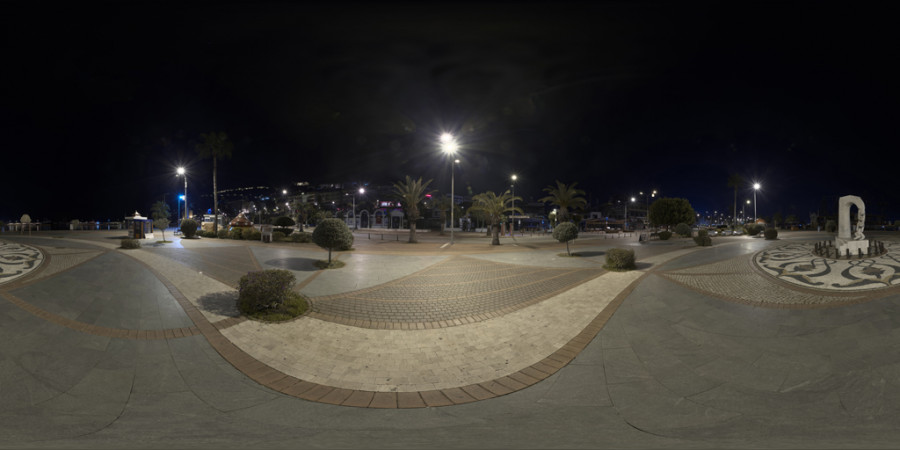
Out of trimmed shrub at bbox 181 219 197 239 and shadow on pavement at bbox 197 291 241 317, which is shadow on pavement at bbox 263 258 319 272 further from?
trimmed shrub at bbox 181 219 197 239

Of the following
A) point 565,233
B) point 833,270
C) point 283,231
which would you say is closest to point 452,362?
point 833,270

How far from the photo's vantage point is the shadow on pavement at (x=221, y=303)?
652 centimetres

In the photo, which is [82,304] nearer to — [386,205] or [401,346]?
[401,346]

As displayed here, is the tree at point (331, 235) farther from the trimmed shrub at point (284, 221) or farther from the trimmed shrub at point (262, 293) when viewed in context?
the trimmed shrub at point (284, 221)

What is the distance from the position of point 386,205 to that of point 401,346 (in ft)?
219

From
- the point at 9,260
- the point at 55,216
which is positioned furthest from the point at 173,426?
the point at 55,216

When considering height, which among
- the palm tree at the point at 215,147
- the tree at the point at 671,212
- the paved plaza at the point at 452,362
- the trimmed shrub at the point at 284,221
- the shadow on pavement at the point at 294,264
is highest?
the palm tree at the point at 215,147

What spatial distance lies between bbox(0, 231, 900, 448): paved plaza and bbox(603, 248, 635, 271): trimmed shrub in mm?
2663

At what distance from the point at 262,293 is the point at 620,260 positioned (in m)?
10.7

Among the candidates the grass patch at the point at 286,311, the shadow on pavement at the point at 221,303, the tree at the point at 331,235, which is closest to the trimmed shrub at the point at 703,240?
the tree at the point at 331,235

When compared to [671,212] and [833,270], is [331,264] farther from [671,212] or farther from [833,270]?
[671,212]

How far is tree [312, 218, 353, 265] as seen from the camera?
11531 millimetres

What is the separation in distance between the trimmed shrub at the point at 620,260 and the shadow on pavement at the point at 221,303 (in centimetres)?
1104

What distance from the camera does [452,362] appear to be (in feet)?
15.7
